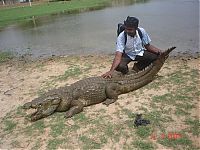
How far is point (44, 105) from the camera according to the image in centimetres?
499

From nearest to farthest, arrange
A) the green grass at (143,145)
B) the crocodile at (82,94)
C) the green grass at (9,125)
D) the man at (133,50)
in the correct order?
the green grass at (143,145), the green grass at (9,125), the crocodile at (82,94), the man at (133,50)

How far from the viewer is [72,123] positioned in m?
4.75

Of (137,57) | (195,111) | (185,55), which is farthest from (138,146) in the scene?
(185,55)

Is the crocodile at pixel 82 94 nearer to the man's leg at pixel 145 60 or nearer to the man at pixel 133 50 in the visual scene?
the man at pixel 133 50

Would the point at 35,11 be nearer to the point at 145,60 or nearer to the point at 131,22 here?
the point at 145,60

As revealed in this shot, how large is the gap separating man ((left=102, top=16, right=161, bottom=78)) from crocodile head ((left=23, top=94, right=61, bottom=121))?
1045 millimetres

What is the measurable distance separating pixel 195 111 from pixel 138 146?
4.08ft

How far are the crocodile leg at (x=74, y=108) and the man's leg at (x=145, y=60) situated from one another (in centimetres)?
175

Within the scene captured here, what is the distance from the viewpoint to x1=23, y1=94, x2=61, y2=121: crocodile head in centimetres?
495

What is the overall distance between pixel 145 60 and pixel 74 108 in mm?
1997

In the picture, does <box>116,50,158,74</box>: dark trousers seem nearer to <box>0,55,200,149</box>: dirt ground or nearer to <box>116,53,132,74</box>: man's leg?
<box>116,53,132,74</box>: man's leg

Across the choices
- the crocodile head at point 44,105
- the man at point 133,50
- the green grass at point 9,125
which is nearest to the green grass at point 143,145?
the crocodile head at point 44,105

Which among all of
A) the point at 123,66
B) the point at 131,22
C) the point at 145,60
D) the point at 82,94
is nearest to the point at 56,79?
the point at 123,66

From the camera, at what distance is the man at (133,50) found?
5668 millimetres
